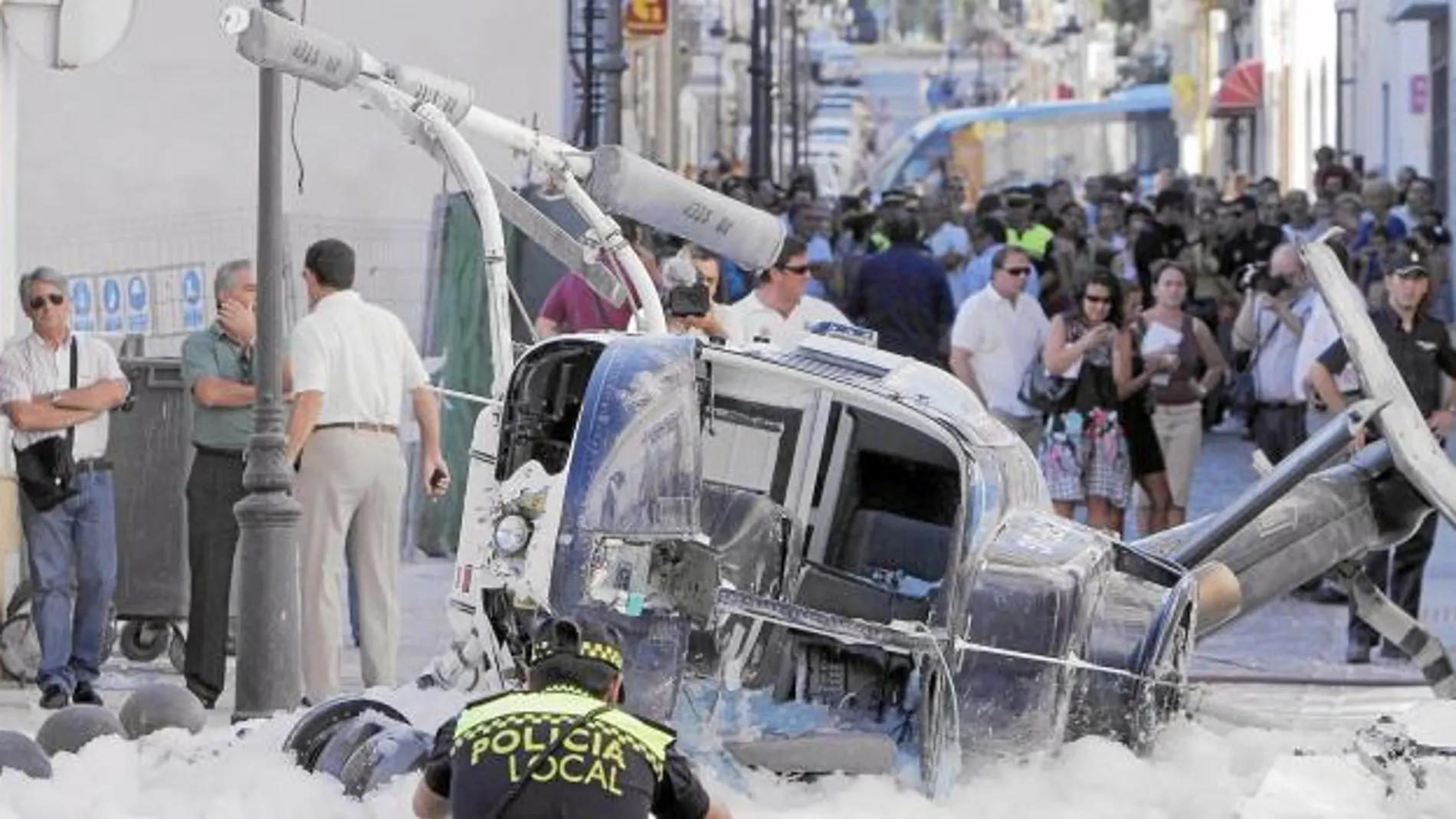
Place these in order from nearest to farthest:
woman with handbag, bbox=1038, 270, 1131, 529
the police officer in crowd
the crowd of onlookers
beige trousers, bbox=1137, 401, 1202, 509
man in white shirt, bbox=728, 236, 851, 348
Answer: the police officer in crowd < the crowd of onlookers < man in white shirt, bbox=728, 236, 851, 348 < woman with handbag, bbox=1038, 270, 1131, 529 < beige trousers, bbox=1137, 401, 1202, 509

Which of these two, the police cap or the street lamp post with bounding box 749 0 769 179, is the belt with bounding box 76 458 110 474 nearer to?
the police cap

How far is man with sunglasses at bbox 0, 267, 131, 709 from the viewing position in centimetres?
1504

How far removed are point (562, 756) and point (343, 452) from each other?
22.2 feet

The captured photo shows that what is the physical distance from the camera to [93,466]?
1515cm

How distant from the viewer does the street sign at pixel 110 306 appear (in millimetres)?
18375

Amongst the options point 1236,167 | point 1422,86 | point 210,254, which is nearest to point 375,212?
point 210,254

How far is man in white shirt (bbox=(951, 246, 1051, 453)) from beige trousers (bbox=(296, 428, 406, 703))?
4.85 m

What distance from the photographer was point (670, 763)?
834cm

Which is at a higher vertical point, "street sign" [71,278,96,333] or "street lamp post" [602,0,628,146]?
"street lamp post" [602,0,628,146]

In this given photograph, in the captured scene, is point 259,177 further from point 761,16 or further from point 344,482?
point 761,16

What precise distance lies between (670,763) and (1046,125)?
67.8 meters

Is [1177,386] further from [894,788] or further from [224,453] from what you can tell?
[894,788]

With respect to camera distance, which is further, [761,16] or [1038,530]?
[761,16]

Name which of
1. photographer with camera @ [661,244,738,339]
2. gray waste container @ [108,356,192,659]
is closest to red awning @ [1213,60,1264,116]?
photographer with camera @ [661,244,738,339]
